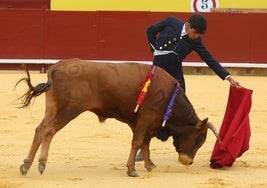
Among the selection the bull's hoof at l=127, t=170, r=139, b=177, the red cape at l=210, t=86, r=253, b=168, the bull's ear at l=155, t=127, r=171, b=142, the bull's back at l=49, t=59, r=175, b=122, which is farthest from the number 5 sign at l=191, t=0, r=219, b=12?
the bull's hoof at l=127, t=170, r=139, b=177

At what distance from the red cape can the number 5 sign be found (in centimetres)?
1072

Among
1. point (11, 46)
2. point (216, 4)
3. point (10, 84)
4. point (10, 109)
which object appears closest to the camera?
point (10, 109)

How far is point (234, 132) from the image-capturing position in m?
5.82

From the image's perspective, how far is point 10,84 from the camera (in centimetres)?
1194

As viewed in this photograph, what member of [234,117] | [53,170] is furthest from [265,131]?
[53,170]

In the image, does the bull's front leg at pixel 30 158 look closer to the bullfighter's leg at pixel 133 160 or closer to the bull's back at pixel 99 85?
the bull's back at pixel 99 85

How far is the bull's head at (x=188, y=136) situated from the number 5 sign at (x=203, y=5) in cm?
1117

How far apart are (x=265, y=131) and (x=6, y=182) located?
3444mm

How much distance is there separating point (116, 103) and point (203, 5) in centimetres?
1171

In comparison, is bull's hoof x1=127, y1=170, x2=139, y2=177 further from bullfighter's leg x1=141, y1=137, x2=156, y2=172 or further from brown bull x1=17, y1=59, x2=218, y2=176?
bullfighter's leg x1=141, y1=137, x2=156, y2=172

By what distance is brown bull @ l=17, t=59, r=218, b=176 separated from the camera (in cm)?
507

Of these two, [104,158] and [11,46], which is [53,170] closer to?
[104,158]

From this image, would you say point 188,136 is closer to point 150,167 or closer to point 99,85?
point 150,167

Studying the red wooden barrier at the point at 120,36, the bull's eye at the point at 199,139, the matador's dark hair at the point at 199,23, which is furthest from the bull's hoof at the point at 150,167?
the red wooden barrier at the point at 120,36
